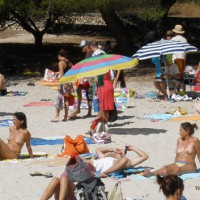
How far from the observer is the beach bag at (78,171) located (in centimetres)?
795

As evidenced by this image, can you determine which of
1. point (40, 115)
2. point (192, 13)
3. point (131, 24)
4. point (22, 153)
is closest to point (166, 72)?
point (40, 115)

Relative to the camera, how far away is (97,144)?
494 inches

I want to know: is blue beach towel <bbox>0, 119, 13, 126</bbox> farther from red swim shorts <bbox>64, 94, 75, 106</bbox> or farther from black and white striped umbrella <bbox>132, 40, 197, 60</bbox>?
black and white striped umbrella <bbox>132, 40, 197, 60</bbox>

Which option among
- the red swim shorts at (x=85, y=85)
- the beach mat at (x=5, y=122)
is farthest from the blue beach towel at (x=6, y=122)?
the red swim shorts at (x=85, y=85)

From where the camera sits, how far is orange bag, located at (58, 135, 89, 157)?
11195 millimetres

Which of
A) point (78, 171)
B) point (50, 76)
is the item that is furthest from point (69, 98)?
point (78, 171)

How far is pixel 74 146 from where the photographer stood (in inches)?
444

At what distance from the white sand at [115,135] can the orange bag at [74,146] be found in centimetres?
42

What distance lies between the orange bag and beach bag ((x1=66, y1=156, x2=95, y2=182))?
311 cm

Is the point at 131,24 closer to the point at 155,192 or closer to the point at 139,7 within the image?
the point at 139,7

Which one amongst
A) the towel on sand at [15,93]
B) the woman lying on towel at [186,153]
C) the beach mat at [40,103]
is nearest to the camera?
the woman lying on towel at [186,153]

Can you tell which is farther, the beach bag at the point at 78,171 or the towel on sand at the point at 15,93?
the towel on sand at the point at 15,93

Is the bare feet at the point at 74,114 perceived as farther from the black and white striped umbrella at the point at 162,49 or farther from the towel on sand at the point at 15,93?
the towel on sand at the point at 15,93

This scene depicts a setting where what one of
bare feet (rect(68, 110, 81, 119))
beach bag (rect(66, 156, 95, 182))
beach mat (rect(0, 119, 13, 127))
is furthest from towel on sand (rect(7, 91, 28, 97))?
→ beach bag (rect(66, 156, 95, 182))
